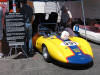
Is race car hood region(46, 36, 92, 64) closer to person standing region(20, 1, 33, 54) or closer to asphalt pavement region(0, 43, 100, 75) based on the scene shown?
asphalt pavement region(0, 43, 100, 75)

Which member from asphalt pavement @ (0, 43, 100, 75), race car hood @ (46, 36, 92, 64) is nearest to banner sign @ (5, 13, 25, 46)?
asphalt pavement @ (0, 43, 100, 75)

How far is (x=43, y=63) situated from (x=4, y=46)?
1891mm

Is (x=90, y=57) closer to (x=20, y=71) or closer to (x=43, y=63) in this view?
(x=43, y=63)

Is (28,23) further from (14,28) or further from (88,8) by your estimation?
(88,8)

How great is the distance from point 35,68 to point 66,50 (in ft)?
3.02

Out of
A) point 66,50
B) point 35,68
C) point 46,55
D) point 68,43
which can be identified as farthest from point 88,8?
point 35,68

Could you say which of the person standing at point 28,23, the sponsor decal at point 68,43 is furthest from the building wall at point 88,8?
the sponsor decal at point 68,43

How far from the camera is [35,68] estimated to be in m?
4.42

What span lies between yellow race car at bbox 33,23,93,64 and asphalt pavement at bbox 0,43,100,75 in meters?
0.25

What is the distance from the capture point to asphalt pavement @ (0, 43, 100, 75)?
415 cm

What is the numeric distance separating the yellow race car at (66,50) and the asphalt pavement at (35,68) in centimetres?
25

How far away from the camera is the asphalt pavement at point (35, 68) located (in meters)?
4.15

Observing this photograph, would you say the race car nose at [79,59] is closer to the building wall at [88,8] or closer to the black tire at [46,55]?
the black tire at [46,55]

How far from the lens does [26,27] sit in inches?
213
